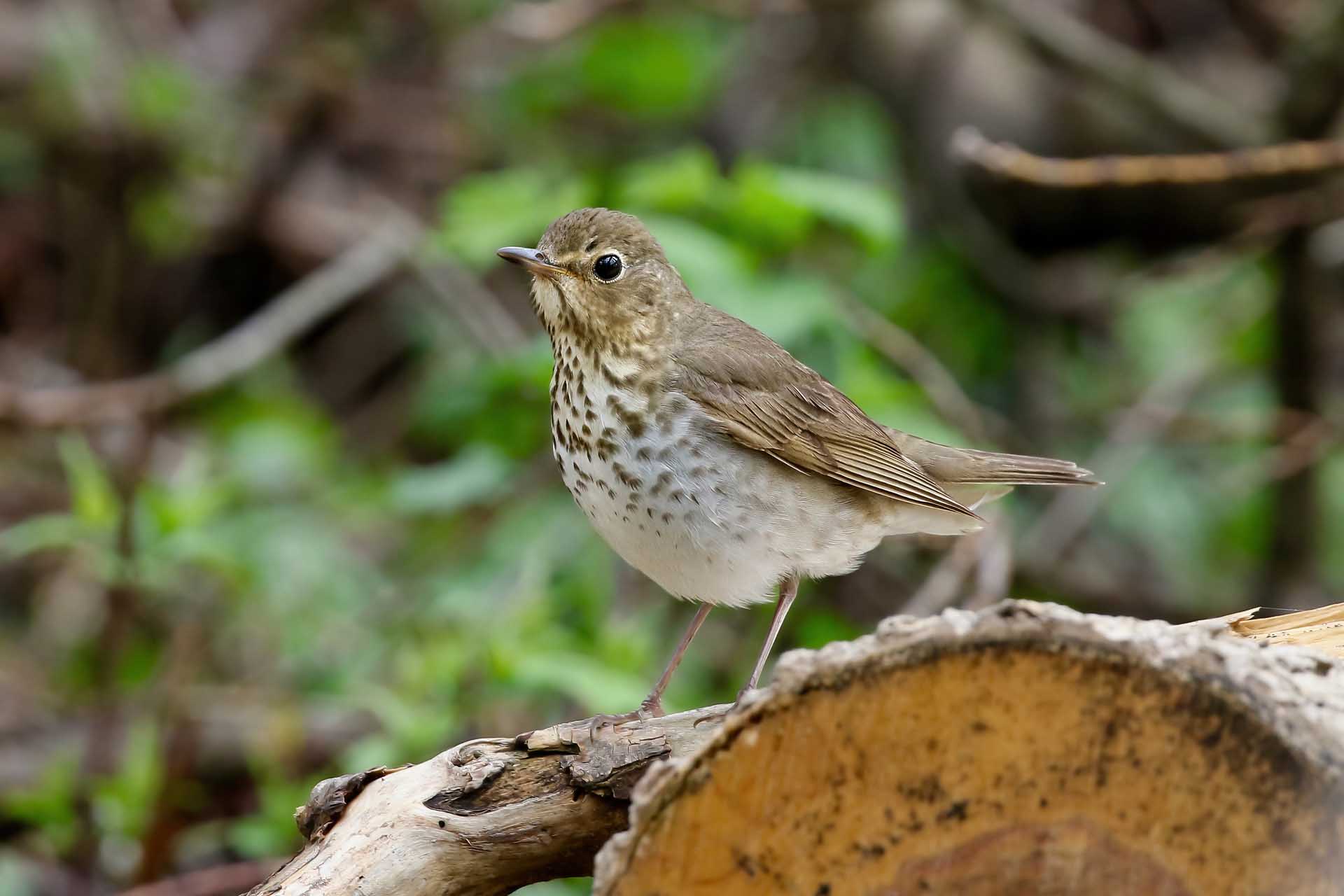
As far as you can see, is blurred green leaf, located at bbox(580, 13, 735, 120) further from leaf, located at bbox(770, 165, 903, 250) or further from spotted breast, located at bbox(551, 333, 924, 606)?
spotted breast, located at bbox(551, 333, 924, 606)

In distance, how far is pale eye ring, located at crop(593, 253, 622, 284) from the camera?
296 cm

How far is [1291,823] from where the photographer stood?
5.16 ft

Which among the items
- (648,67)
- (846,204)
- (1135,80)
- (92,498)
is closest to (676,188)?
(846,204)

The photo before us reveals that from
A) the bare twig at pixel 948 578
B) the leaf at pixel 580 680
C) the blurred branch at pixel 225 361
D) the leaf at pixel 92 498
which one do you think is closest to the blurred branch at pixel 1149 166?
the bare twig at pixel 948 578

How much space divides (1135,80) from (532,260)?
3.13 metres

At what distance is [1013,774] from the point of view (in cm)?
165

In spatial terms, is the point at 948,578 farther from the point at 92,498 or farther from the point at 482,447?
the point at 92,498

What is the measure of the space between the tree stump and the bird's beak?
1447 mm

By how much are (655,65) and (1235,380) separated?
287 centimetres

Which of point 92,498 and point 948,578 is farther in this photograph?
point 948,578

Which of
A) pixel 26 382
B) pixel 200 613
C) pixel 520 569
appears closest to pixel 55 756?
pixel 200 613

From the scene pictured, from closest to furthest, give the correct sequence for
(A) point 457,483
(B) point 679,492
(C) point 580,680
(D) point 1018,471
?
(B) point 679,492 < (C) point 580,680 < (D) point 1018,471 < (A) point 457,483

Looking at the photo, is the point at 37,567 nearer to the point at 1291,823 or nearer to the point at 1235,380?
the point at 1235,380

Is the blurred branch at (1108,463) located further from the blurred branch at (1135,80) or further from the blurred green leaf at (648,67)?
the blurred green leaf at (648,67)
